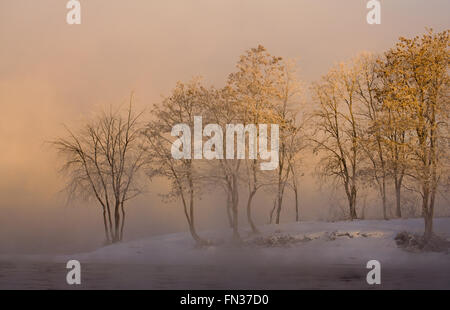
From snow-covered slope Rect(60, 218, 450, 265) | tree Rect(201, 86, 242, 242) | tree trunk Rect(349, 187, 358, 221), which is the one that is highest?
tree Rect(201, 86, 242, 242)

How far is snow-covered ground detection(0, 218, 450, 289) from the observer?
819 inches

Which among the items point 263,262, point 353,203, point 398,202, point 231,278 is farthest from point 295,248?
point 231,278

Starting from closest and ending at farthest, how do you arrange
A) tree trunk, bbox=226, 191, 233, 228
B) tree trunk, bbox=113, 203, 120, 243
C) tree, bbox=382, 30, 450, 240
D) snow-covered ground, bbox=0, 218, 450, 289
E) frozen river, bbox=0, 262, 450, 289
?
frozen river, bbox=0, 262, 450, 289
snow-covered ground, bbox=0, 218, 450, 289
tree, bbox=382, 30, 450, 240
tree trunk, bbox=226, 191, 233, 228
tree trunk, bbox=113, 203, 120, 243

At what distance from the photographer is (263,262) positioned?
30.3m

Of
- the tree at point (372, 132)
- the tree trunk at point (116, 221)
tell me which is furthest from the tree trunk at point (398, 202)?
the tree trunk at point (116, 221)

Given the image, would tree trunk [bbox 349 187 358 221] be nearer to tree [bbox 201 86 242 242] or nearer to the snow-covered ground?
the snow-covered ground

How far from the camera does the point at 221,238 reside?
34.9m

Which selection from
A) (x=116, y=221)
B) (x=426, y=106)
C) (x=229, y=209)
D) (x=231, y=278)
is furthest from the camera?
(x=116, y=221)

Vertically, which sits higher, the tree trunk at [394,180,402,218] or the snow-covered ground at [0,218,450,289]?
the tree trunk at [394,180,402,218]

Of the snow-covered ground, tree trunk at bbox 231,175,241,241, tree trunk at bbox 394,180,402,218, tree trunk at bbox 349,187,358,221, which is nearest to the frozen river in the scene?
the snow-covered ground

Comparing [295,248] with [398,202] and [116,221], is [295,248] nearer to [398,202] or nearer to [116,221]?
[398,202]

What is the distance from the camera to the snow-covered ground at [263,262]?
20.8 m
